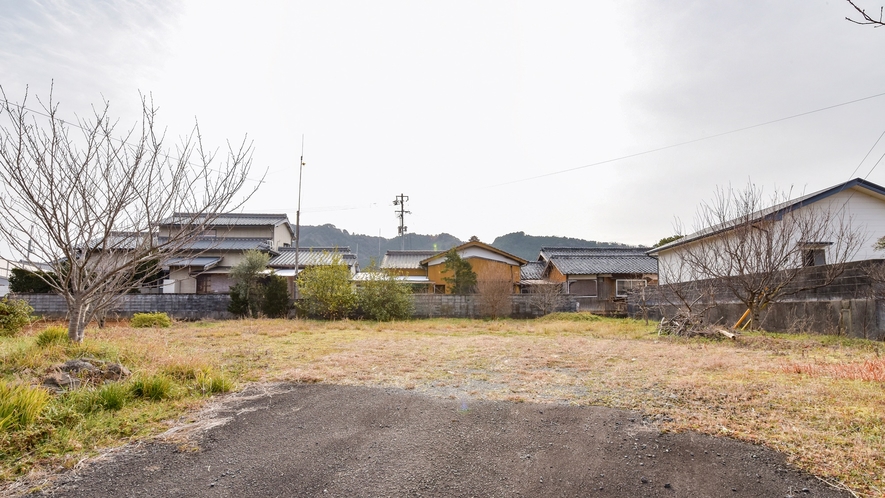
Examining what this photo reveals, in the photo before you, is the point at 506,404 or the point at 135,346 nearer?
the point at 506,404

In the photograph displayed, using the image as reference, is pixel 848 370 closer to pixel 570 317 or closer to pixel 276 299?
pixel 570 317

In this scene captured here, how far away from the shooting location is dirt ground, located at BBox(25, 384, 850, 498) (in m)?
2.26

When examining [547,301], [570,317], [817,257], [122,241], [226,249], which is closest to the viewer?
[122,241]

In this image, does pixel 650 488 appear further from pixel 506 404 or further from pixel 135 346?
pixel 135 346

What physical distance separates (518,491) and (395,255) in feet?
82.4

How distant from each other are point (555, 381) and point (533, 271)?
21857 millimetres

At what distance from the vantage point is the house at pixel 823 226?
9.63 meters

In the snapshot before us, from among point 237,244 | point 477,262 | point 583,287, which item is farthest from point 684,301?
point 237,244

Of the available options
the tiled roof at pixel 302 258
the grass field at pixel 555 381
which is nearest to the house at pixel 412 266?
the tiled roof at pixel 302 258

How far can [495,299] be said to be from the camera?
52.1 feet

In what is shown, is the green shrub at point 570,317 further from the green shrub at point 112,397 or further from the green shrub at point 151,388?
the green shrub at point 112,397

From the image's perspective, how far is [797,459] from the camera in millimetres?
2471

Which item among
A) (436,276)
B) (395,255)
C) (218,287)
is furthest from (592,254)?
(218,287)

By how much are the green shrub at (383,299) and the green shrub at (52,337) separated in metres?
9.55
